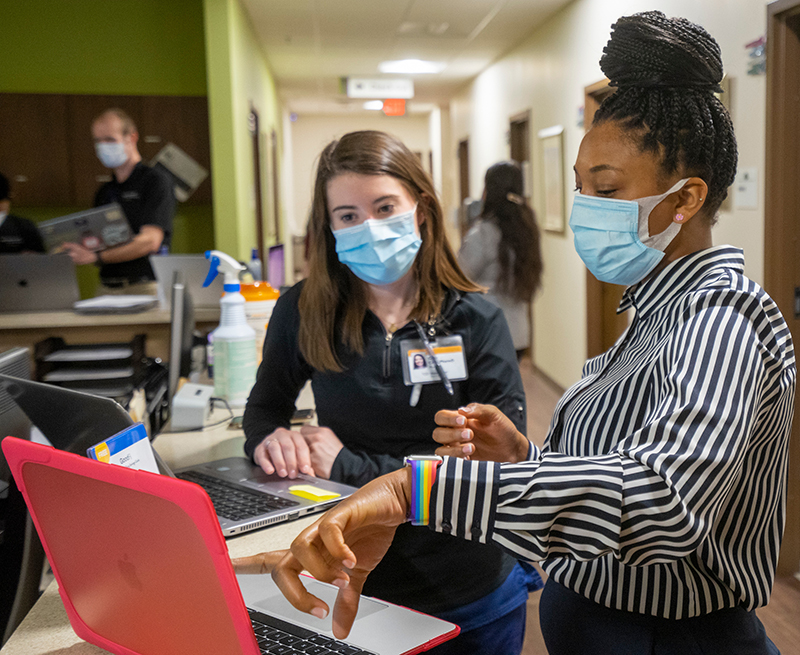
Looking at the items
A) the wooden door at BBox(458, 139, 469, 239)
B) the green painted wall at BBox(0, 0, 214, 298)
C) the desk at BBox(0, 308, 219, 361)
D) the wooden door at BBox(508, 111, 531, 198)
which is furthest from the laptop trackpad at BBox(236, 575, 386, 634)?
the wooden door at BBox(458, 139, 469, 239)

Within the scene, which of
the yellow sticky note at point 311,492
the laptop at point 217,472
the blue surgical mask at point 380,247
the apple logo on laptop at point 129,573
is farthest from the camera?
the blue surgical mask at point 380,247

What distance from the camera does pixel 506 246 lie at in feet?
12.5

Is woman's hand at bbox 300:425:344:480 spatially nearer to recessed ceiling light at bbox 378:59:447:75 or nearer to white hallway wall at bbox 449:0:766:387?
white hallway wall at bbox 449:0:766:387

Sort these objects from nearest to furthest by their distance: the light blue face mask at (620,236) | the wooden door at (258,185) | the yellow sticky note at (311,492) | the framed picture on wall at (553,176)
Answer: the light blue face mask at (620,236), the yellow sticky note at (311,492), the framed picture on wall at (553,176), the wooden door at (258,185)

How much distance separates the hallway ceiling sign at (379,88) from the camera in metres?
8.95

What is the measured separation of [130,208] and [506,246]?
7.56ft

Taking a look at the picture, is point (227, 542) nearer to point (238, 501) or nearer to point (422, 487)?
point (238, 501)

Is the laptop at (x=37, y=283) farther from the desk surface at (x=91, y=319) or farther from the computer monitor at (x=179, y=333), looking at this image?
the computer monitor at (x=179, y=333)

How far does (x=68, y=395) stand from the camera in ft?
3.42

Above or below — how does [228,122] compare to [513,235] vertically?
above

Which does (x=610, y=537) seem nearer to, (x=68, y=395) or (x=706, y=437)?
(x=706, y=437)

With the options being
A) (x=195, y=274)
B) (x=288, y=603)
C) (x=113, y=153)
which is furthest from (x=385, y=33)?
(x=288, y=603)

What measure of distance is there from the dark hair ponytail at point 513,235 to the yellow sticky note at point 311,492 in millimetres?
2655

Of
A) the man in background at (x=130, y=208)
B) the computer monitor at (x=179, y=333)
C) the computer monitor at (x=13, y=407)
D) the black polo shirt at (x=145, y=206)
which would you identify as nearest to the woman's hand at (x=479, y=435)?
the computer monitor at (x=13, y=407)
